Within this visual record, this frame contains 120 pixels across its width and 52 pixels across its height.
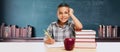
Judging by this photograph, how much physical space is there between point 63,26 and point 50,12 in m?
2.25

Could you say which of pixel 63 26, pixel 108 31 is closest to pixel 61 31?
pixel 63 26

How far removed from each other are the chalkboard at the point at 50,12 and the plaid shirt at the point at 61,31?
7.11 ft

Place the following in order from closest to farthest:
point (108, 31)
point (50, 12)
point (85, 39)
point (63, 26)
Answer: point (85, 39) < point (63, 26) < point (108, 31) < point (50, 12)

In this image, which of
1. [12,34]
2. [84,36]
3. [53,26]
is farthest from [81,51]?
[12,34]

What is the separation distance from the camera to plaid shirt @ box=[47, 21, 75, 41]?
1.00 meters

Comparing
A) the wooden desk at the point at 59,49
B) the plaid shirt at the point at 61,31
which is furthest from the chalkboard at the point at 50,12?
the wooden desk at the point at 59,49

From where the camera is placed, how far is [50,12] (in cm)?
324

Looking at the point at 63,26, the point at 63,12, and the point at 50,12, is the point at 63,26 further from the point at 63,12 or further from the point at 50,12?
the point at 50,12

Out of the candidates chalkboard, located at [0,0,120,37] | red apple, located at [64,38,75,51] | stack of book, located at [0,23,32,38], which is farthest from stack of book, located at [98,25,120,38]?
red apple, located at [64,38,75,51]

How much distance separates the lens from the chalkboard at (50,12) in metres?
3.23

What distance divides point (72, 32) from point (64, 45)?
0.09 meters

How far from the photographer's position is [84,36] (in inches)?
35.0

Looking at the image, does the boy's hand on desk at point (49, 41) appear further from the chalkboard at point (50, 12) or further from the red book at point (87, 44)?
the chalkboard at point (50, 12)

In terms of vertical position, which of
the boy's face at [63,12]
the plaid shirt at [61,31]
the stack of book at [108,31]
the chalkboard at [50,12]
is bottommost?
the stack of book at [108,31]
